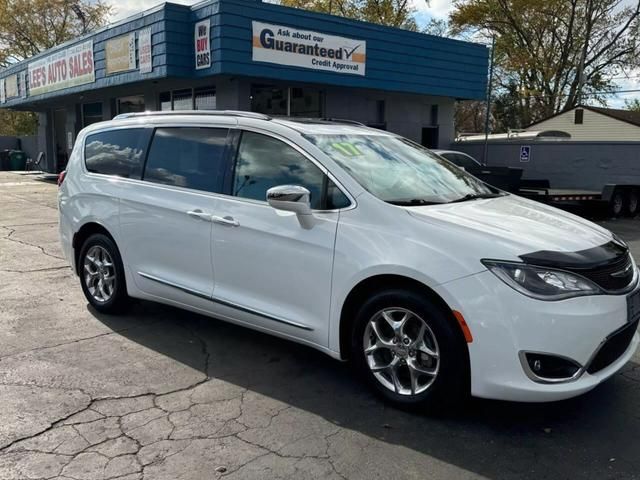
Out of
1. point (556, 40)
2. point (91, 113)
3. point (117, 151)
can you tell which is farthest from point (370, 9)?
point (117, 151)

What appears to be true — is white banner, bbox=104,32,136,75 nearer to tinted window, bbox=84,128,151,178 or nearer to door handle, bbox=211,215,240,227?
tinted window, bbox=84,128,151,178

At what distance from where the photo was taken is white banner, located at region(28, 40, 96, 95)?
16750 mm

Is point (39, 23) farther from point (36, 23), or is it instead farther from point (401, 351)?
point (401, 351)

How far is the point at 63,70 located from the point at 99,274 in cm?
1546

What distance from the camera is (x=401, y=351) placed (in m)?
3.51

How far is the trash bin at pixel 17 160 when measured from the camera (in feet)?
95.9

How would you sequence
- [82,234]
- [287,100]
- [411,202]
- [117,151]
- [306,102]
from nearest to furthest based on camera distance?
[411,202] < [117,151] < [82,234] < [287,100] < [306,102]

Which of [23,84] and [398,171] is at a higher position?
[23,84]

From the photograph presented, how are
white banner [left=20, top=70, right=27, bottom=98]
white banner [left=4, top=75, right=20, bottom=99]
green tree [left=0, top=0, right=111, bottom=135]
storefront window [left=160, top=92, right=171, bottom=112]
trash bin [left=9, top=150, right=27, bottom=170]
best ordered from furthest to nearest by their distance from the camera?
1. green tree [left=0, top=0, right=111, bottom=135]
2. trash bin [left=9, top=150, right=27, bottom=170]
3. white banner [left=4, top=75, right=20, bottom=99]
4. white banner [left=20, top=70, right=27, bottom=98]
5. storefront window [left=160, top=92, right=171, bottom=112]

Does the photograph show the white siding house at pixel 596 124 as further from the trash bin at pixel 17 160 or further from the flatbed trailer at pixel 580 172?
the trash bin at pixel 17 160

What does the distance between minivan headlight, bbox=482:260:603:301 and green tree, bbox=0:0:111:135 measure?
143 ft

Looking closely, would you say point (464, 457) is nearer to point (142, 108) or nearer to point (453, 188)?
point (453, 188)

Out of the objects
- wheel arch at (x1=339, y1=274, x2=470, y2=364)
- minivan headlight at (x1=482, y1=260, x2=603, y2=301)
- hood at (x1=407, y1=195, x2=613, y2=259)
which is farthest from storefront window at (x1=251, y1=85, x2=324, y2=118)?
minivan headlight at (x1=482, y1=260, x2=603, y2=301)

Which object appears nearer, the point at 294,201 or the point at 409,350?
the point at 409,350
